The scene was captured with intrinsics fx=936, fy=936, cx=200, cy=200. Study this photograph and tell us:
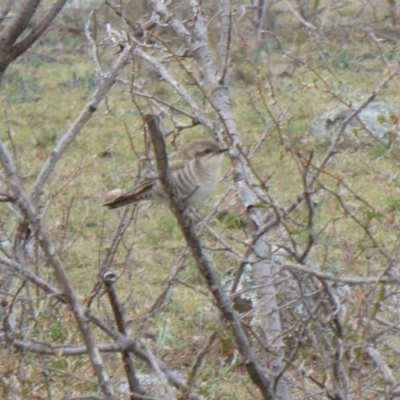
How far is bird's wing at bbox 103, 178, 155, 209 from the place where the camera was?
341 cm

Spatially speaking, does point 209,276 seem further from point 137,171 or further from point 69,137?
point 137,171

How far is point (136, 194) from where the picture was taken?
346cm

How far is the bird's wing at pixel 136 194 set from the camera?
341 cm

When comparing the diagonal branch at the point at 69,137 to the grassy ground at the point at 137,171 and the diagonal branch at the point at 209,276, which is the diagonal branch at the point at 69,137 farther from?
the diagonal branch at the point at 209,276

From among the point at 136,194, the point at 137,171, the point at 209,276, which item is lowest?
the point at 209,276

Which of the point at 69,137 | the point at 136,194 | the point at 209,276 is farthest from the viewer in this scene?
the point at 136,194

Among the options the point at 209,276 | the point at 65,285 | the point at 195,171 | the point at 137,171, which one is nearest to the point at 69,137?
the point at 195,171

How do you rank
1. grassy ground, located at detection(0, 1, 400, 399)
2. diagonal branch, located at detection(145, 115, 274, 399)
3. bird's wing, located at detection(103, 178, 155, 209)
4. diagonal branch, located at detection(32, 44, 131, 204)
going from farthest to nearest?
grassy ground, located at detection(0, 1, 400, 399) → bird's wing, located at detection(103, 178, 155, 209) → diagonal branch, located at detection(32, 44, 131, 204) → diagonal branch, located at detection(145, 115, 274, 399)

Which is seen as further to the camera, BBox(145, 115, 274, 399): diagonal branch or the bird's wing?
the bird's wing

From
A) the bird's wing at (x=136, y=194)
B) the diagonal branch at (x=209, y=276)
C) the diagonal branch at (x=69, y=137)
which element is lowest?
the diagonal branch at (x=209, y=276)

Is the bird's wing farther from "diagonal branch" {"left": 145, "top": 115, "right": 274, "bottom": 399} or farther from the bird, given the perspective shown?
"diagonal branch" {"left": 145, "top": 115, "right": 274, "bottom": 399}

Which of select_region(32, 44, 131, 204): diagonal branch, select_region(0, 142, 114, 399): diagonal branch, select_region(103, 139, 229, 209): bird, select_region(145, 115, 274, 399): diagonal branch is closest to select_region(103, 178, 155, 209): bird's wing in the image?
select_region(103, 139, 229, 209): bird

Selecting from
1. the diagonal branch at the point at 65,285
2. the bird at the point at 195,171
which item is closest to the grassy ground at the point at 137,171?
the bird at the point at 195,171

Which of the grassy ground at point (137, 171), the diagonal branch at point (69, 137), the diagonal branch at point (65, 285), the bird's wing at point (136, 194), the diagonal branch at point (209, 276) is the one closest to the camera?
the diagonal branch at point (65, 285)
